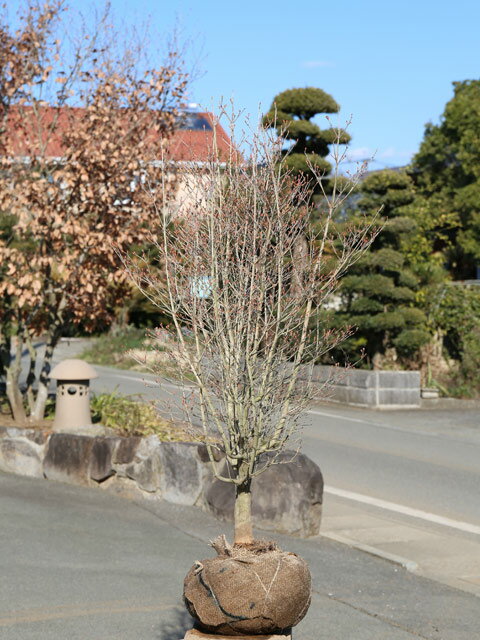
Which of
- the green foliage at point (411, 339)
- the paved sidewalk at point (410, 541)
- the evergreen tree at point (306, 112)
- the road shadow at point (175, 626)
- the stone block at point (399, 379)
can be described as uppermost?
the evergreen tree at point (306, 112)

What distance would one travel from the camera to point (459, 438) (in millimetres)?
15602

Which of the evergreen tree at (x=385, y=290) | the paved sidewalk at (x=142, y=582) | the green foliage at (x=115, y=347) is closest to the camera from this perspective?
the paved sidewalk at (x=142, y=582)

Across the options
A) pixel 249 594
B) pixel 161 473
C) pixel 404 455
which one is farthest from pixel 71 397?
pixel 249 594

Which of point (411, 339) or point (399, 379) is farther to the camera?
point (411, 339)

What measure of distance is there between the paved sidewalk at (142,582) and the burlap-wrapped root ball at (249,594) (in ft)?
5.06

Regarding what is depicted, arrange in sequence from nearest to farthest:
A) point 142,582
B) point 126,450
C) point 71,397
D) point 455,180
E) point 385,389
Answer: point 142,582
point 126,450
point 71,397
point 385,389
point 455,180

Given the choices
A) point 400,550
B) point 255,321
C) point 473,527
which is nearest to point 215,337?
point 255,321

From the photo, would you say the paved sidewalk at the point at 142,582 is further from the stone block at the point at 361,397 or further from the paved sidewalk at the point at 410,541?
the stone block at the point at 361,397

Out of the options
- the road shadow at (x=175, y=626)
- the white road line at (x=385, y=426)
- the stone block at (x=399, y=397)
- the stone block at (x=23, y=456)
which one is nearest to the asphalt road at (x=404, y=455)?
the white road line at (x=385, y=426)

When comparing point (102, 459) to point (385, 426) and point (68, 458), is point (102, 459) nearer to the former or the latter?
point (68, 458)

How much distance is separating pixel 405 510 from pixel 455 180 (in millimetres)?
23960

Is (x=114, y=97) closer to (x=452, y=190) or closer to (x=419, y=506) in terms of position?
(x=419, y=506)

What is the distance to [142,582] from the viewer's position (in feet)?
21.7

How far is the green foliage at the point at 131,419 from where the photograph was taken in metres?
10.8
